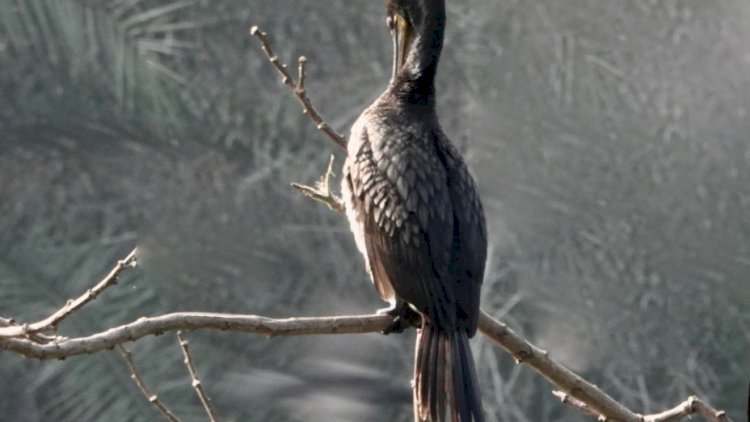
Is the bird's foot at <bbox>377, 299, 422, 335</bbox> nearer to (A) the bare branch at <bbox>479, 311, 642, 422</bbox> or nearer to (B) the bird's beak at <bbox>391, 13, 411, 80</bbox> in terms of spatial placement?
(A) the bare branch at <bbox>479, 311, 642, 422</bbox>

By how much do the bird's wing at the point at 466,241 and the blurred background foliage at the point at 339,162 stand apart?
9.01 feet

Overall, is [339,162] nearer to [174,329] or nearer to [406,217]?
[406,217]

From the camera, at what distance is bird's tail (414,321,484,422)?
307 cm

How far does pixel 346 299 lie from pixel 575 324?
0.91m

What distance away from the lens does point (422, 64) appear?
3.73m

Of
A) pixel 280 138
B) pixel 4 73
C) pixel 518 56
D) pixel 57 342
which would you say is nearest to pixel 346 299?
pixel 280 138

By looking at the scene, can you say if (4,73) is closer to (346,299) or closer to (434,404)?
(346,299)

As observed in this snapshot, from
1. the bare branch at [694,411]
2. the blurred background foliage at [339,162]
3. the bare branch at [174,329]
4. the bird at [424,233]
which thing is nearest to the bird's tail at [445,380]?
the bird at [424,233]

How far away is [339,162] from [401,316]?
3128mm

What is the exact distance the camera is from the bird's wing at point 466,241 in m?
3.20

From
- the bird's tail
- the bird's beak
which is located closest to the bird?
the bird's tail

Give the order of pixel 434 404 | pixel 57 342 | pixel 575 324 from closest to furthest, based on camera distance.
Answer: pixel 57 342 → pixel 434 404 → pixel 575 324

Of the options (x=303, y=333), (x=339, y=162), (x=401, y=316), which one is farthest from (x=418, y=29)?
(x=339, y=162)

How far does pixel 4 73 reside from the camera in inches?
249
